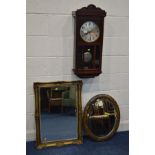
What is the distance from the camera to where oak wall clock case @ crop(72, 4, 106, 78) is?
247 cm

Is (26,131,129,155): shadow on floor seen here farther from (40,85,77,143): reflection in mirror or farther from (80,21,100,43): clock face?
(80,21,100,43): clock face

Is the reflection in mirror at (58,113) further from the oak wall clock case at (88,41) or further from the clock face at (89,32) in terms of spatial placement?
the clock face at (89,32)

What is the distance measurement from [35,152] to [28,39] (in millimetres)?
1076

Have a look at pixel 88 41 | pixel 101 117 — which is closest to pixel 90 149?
pixel 101 117

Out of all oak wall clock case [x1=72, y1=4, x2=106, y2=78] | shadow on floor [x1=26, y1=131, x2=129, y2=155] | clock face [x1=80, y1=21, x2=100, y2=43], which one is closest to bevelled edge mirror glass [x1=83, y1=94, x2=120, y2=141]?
shadow on floor [x1=26, y1=131, x2=129, y2=155]

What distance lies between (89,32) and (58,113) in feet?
2.85

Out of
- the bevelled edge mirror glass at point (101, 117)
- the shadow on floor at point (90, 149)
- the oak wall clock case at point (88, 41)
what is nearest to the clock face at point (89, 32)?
the oak wall clock case at point (88, 41)

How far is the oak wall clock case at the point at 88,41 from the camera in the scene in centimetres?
247

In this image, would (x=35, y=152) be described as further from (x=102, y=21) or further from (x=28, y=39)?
(x=102, y=21)

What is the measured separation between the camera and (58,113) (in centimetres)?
259

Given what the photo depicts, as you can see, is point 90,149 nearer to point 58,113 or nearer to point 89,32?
point 58,113
